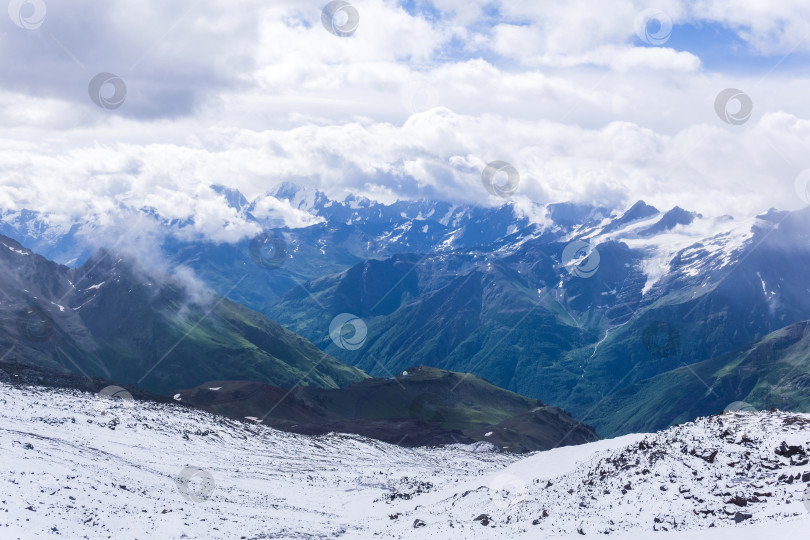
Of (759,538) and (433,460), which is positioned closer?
(759,538)

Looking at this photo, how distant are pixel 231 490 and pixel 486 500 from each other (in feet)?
67.8

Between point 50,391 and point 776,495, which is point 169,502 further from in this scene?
point 50,391

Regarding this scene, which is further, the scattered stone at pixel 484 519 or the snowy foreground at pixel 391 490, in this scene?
the scattered stone at pixel 484 519

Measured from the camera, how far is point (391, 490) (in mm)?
64188

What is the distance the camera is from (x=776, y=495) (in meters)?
30.9

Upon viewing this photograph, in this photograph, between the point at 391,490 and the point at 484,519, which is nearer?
the point at 484,519

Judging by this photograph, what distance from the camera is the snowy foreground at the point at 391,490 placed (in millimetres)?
31547

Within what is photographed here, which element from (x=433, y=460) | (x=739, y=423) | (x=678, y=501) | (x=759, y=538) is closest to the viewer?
(x=759, y=538)

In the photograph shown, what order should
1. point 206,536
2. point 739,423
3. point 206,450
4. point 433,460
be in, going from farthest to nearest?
point 433,460 < point 206,450 < point 739,423 < point 206,536

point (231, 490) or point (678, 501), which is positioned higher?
point (678, 501)

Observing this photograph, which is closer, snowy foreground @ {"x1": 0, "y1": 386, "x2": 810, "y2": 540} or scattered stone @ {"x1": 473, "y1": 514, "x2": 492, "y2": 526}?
snowy foreground @ {"x1": 0, "y1": 386, "x2": 810, "y2": 540}

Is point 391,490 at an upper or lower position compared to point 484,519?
lower

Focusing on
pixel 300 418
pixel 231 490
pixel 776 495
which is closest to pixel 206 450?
pixel 231 490

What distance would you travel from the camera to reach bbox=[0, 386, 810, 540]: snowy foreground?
104 feet
